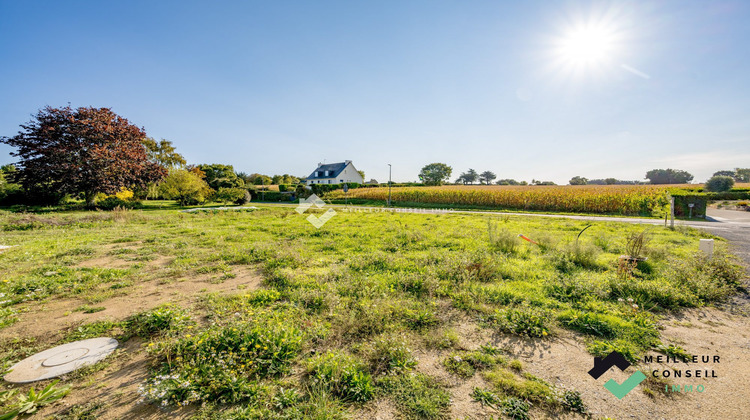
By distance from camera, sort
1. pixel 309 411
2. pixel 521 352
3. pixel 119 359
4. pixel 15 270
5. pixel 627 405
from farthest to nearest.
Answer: pixel 15 270, pixel 521 352, pixel 119 359, pixel 627 405, pixel 309 411

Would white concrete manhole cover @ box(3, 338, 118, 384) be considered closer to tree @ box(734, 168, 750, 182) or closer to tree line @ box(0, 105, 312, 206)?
tree line @ box(0, 105, 312, 206)

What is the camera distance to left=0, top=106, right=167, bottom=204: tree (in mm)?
18109

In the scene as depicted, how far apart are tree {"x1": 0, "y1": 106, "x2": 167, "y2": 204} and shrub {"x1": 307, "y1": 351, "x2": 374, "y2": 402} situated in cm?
2475

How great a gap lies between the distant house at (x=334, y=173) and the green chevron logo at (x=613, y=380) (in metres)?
60.1

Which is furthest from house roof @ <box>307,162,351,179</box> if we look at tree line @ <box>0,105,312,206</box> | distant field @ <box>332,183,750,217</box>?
tree line @ <box>0,105,312,206</box>

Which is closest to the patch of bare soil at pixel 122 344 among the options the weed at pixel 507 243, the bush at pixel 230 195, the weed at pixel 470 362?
the weed at pixel 470 362

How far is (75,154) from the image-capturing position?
18688 millimetres

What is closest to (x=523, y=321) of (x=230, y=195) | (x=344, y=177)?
(x=230, y=195)

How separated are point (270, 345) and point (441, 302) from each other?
9.69 feet

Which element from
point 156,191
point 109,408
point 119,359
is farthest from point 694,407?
point 156,191

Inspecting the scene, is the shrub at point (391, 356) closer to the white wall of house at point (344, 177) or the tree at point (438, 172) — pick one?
the white wall of house at point (344, 177)

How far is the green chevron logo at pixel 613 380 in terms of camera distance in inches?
106

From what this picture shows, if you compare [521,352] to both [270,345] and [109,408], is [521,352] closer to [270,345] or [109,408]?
[270,345]

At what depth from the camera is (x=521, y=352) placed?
3.35 m
